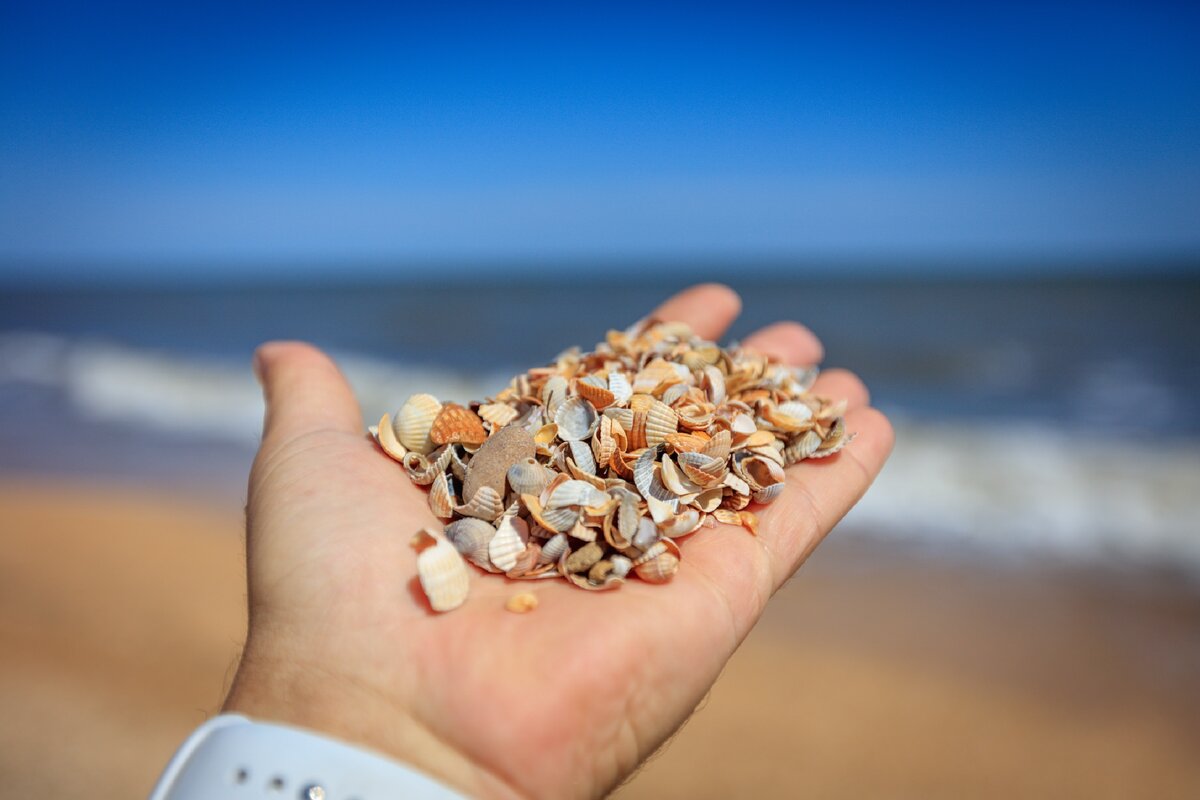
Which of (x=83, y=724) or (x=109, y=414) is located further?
(x=109, y=414)

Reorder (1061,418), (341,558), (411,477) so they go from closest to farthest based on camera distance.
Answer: (341,558) → (411,477) → (1061,418)

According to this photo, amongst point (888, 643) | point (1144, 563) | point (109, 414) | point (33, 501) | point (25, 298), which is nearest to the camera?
point (888, 643)

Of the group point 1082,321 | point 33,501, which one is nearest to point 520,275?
point 1082,321

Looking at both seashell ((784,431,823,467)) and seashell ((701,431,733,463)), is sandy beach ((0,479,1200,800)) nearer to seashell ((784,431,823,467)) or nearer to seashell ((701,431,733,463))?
seashell ((784,431,823,467))

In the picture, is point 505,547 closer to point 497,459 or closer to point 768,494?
point 497,459

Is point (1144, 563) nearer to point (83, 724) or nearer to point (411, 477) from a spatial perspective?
point (411, 477)

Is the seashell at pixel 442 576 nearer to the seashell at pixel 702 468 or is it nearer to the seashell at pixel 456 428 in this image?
the seashell at pixel 456 428
